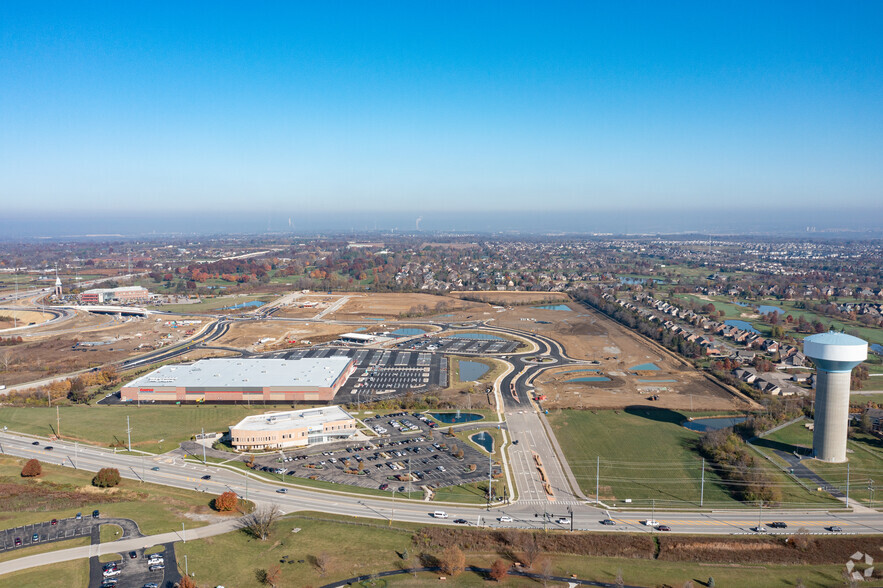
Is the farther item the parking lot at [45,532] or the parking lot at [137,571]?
the parking lot at [45,532]

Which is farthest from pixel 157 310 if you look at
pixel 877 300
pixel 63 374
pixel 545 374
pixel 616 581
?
pixel 877 300

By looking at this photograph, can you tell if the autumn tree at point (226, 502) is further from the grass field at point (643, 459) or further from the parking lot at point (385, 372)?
the parking lot at point (385, 372)

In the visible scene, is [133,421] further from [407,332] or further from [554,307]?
[554,307]

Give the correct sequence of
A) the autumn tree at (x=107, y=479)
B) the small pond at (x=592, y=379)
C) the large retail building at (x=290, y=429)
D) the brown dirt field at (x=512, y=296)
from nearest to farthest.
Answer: the autumn tree at (x=107, y=479)
the large retail building at (x=290, y=429)
the small pond at (x=592, y=379)
the brown dirt field at (x=512, y=296)

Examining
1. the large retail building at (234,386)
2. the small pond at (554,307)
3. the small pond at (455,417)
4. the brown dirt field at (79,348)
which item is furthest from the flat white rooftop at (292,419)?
the small pond at (554,307)

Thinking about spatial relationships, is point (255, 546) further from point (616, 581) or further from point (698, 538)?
point (698, 538)

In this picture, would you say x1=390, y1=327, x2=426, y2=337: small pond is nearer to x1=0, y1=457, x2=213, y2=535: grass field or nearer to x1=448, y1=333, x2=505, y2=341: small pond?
x1=448, y1=333, x2=505, y2=341: small pond

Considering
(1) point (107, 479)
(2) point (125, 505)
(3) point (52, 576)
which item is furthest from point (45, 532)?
(1) point (107, 479)
